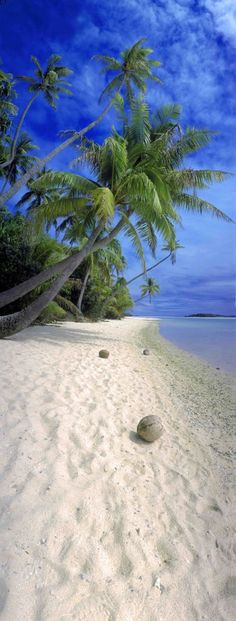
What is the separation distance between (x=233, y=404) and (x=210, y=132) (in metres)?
9.43

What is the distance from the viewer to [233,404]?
5293 mm

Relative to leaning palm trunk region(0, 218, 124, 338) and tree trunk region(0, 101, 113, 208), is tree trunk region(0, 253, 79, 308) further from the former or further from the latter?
tree trunk region(0, 101, 113, 208)

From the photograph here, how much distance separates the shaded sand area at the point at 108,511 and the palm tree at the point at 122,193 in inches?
191

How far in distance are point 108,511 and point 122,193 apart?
8.62m

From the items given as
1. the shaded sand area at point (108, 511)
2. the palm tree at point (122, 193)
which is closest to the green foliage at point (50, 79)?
the palm tree at point (122, 193)

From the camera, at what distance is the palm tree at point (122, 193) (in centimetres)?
772

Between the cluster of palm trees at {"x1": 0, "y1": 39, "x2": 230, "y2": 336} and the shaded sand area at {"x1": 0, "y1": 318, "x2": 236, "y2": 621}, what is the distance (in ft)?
15.3

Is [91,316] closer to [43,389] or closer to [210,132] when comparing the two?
[210,132]

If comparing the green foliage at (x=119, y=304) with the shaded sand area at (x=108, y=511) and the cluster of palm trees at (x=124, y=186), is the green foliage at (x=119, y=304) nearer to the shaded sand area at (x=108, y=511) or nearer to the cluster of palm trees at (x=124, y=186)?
the cluster of palm trees at (x=124, y=186)

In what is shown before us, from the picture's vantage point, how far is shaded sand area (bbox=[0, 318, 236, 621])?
1.47 meters

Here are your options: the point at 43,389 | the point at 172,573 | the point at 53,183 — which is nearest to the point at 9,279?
the point at 53,183

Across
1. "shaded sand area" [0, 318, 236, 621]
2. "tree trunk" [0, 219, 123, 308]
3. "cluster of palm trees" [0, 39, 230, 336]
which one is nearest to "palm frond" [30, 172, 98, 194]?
"cluster of palm trees" [0, 39, 230, 336]

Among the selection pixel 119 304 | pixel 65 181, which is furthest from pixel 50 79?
pixel 119 304

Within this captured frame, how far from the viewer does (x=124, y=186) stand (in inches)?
333
